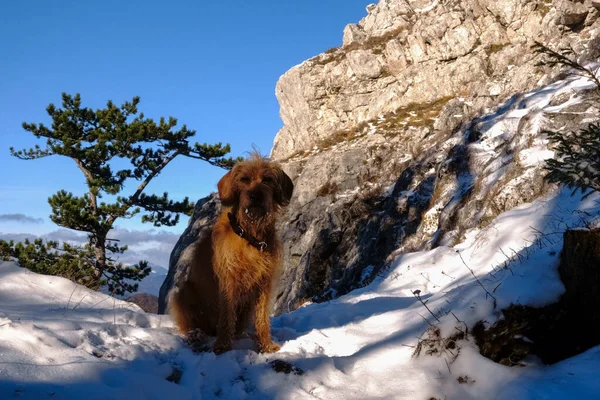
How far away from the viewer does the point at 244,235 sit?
13.9 feet

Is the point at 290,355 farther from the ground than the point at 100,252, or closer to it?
closer to it

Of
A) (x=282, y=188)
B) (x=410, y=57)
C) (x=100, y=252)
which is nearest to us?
(x=282, y=188)

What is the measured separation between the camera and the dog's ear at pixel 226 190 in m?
4.37

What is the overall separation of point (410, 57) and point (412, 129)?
66.8ft

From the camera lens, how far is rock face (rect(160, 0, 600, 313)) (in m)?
10.8

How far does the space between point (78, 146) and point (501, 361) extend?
60.9ft

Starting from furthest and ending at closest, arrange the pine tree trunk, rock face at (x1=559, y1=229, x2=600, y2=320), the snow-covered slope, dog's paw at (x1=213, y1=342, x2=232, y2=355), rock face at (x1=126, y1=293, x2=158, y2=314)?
the pine tree trunk < rock face at (x1=126, y1=293, x2=158, y2=314) < dog's paw at (x1=213, y1=342, x2=232, y2=355) < rock face at (x1=559, y1=229, x2=600, y2=320) < the snow-covered slope

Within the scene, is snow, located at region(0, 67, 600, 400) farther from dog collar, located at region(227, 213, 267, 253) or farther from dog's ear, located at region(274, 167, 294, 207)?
dog's ear, located at region(274, 167, 294, 207)

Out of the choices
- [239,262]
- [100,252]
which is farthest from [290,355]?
[100,252]

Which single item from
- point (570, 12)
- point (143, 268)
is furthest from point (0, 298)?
point (570, 12)

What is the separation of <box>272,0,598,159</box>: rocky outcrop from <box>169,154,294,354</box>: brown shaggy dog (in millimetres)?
42894

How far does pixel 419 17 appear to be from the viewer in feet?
187

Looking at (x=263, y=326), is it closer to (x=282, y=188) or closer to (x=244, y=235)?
(x=244, y=235)

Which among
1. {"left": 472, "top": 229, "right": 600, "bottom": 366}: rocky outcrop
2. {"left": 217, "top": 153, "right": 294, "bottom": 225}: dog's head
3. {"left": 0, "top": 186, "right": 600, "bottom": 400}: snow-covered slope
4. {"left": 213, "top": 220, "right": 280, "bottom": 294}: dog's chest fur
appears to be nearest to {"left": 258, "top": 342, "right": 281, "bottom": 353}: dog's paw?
{"left": 0, "top": 186, "right": 600, "bottom": 400}: snow-covered slope
